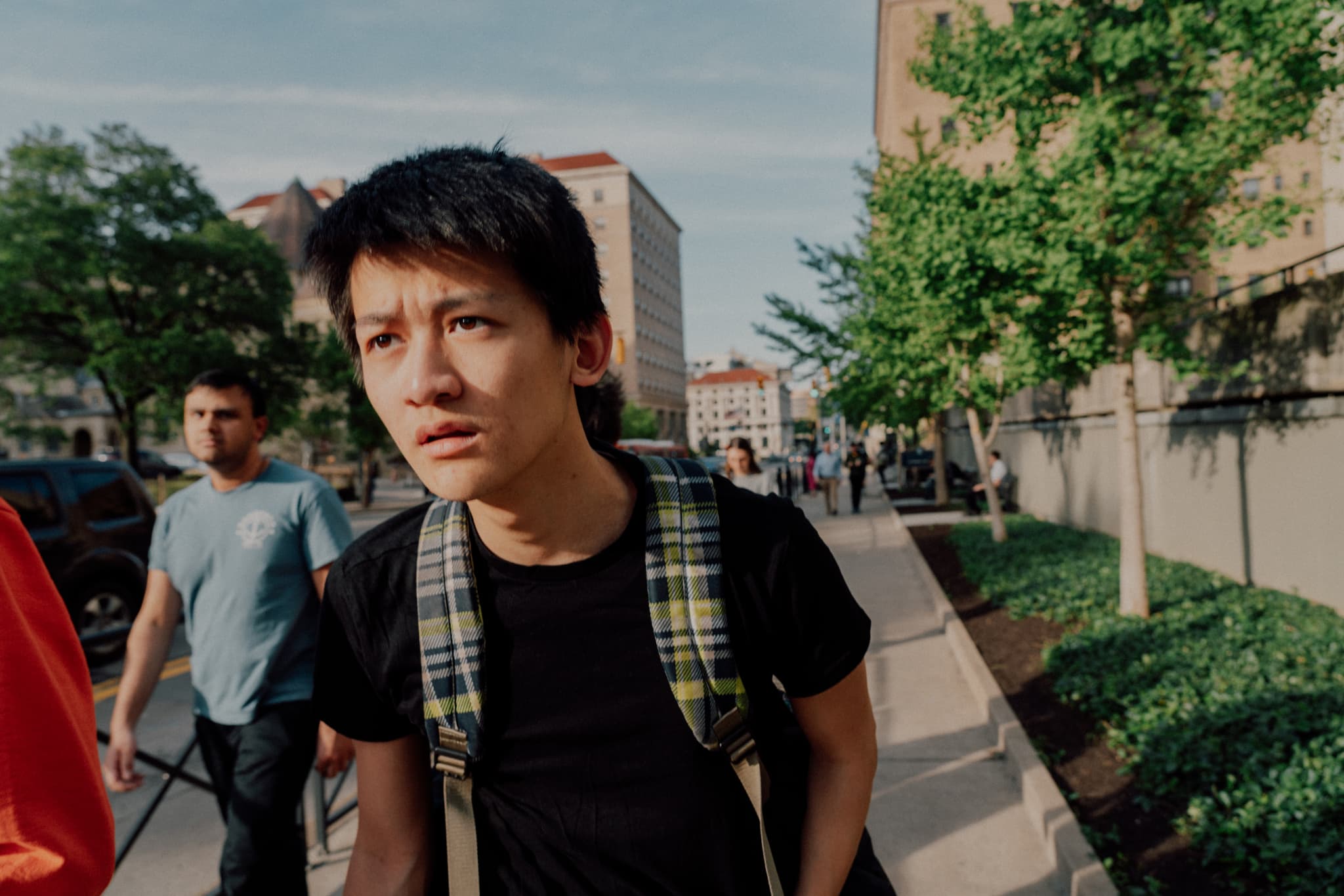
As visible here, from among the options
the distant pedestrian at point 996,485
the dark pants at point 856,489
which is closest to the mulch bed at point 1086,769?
the distant pedestrian at point 996,485

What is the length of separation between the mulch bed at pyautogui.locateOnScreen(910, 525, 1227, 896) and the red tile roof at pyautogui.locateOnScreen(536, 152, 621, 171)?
89.4m

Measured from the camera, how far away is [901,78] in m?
49.2

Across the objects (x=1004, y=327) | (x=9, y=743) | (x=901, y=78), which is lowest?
(x=9, y=743)

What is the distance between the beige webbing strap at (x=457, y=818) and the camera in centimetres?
138

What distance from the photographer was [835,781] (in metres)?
1.53

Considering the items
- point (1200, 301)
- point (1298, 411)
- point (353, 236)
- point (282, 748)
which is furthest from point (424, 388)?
point (1200, 301)

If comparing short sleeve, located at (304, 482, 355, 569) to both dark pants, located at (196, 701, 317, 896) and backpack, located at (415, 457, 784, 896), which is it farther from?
backpack, located at (415, 457, 784, 896)

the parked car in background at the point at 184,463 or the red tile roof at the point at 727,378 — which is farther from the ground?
the red tile roof at the point at 727,378

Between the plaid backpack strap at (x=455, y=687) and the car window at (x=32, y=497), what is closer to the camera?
the plaid backpack strap at (x=455, y=687)

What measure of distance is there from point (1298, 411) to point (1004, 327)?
3271 millimetres

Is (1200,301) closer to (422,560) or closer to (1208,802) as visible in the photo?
(1208,802)

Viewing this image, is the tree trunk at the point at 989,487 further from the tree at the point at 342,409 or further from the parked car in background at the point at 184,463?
the parked car in background at the point at 184,463

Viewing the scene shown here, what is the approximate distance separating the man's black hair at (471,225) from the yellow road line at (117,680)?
6.48m

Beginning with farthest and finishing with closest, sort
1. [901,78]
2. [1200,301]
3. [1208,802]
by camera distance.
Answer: [901,78], [1200,301], [1208,802]
